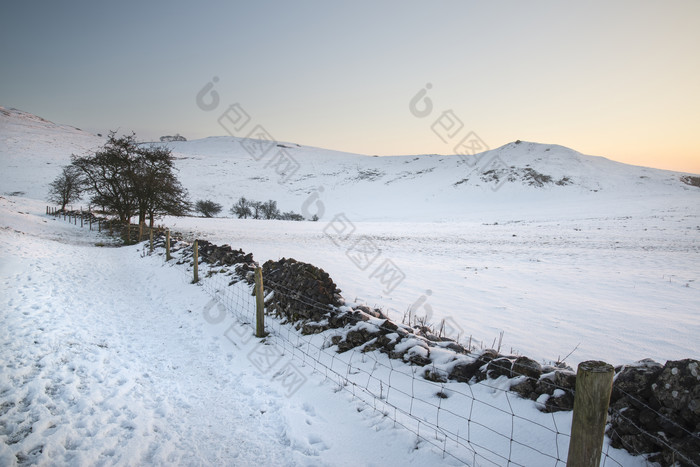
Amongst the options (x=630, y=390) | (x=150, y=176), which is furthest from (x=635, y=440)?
(x=150, y=176)

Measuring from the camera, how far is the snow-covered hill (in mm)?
54750

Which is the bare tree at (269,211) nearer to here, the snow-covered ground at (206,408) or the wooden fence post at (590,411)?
the snow-covered ground at (206,408)

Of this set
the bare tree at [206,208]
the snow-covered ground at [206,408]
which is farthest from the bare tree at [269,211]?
the snow-covered ground at [206,408]

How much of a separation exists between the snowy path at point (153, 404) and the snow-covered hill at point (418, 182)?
4369cm

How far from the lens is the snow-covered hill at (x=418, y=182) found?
54750 millimetres

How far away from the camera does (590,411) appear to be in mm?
2232

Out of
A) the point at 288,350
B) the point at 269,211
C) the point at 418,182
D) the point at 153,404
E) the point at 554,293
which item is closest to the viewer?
the point at 153,404

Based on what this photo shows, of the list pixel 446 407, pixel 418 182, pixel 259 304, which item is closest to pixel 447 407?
pixel 446 407

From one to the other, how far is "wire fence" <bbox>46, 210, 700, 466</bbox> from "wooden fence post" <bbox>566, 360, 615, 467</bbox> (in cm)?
71

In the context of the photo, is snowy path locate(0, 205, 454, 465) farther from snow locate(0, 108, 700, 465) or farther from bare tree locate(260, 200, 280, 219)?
bare tree locate(260, 200, 280, 219)

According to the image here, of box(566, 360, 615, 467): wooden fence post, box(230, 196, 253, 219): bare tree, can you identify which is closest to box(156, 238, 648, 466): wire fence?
box(566, 360, 615, 467): wooden fence post

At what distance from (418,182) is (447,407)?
84.4 m

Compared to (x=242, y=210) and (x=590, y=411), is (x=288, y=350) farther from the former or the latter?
(x=242, y=210)

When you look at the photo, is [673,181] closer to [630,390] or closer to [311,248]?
[311,248]
